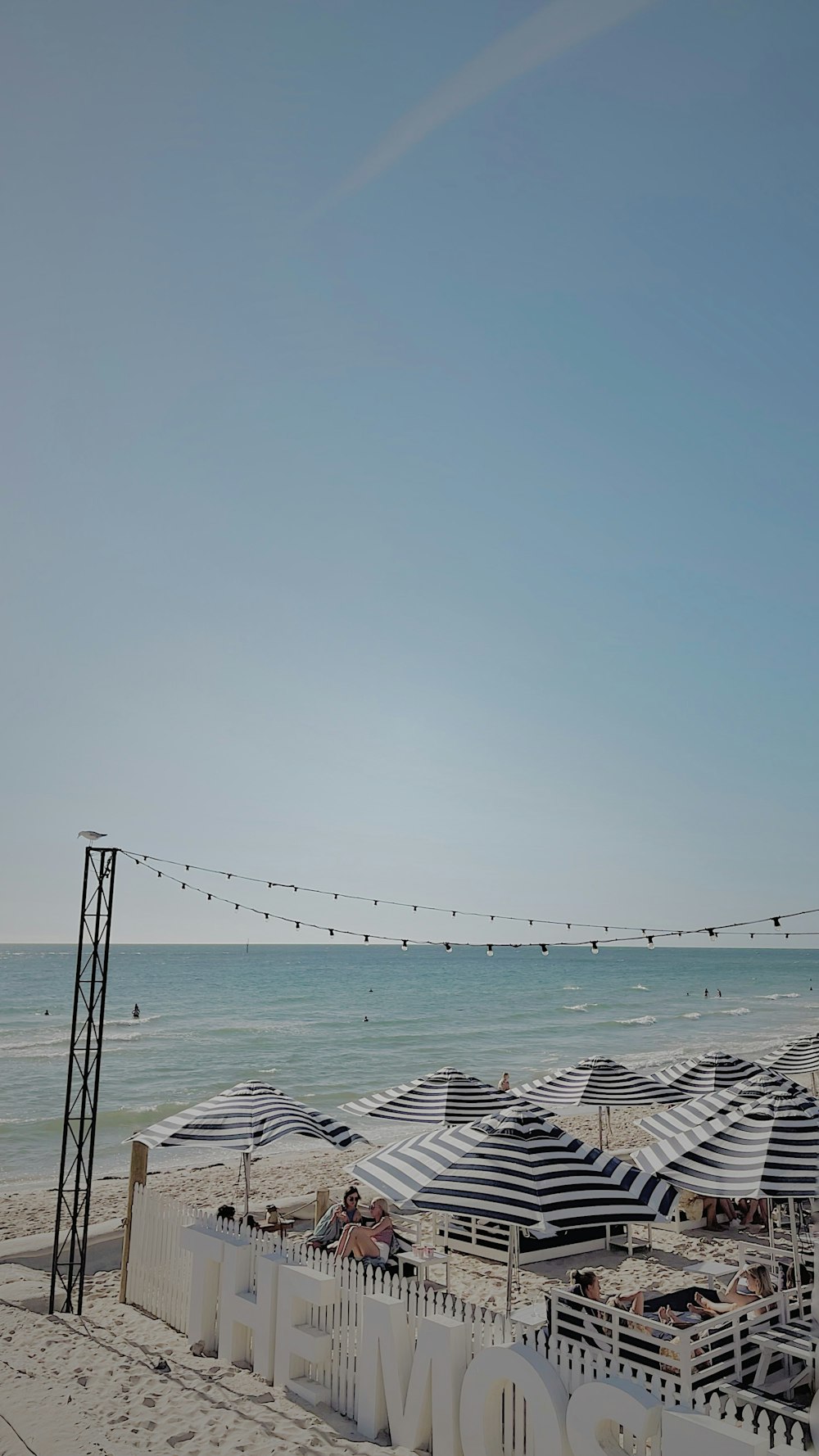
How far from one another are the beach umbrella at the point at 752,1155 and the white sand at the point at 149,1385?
88.9 inches

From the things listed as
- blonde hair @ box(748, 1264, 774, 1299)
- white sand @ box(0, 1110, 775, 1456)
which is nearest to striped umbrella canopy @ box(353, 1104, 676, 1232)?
blonde hair @ box(748, 1264, 774, 1299)

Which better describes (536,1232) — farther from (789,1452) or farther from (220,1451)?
(789,1452)

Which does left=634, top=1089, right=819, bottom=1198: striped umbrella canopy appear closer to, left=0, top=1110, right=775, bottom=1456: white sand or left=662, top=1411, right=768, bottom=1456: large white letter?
left=0, top=1110, right=775, bottom=1456: white sand

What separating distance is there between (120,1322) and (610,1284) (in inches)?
206

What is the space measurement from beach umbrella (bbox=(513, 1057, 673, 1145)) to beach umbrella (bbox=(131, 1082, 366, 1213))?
423 centimetres

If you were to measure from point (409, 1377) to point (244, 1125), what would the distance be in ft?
13.2

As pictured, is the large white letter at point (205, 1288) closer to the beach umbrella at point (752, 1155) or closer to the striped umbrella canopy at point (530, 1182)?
the striped umbrella canopy at point (530, 1182)

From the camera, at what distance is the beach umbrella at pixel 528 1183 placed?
22.4ft

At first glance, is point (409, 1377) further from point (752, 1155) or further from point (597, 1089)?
point (597, 1089)

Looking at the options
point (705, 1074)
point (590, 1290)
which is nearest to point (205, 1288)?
point (590, 1290)

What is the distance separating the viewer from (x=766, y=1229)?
1298cm

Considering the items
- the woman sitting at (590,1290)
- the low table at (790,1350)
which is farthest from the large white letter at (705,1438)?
the woman sitting at (590,1290)

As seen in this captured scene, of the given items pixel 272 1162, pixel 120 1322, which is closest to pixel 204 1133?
pixel 120 1322

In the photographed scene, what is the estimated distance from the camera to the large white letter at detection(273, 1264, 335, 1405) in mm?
6871
